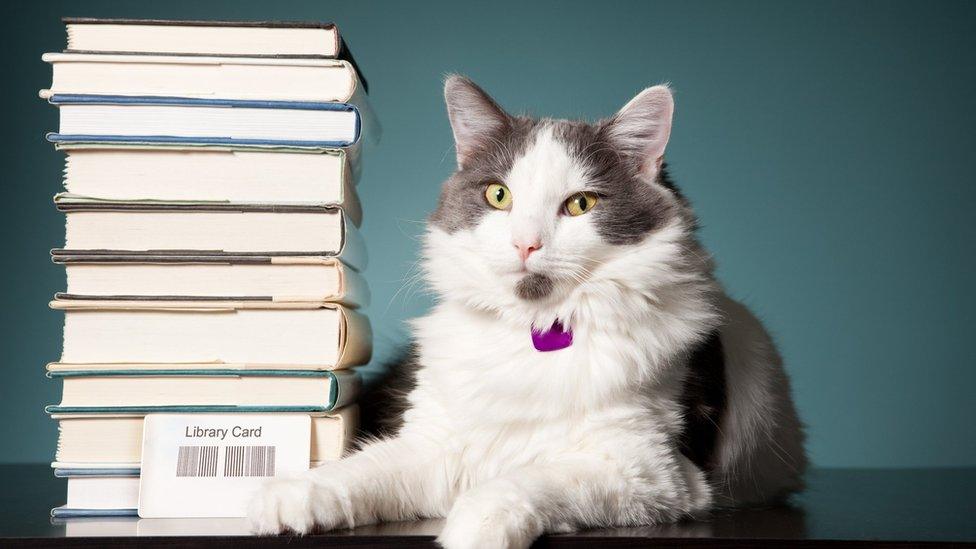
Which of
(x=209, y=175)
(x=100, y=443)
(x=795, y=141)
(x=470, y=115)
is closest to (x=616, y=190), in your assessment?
(x=470, y=115)

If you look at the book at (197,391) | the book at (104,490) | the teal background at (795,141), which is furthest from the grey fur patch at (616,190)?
the teal background at (795,141)

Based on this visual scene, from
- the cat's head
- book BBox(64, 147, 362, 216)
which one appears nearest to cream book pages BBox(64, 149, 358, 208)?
book BBox(64, 147, 362, 216)

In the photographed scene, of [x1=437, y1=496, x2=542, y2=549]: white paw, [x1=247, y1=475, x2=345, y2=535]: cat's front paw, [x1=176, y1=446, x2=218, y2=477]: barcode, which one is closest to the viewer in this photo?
[x1=437, y1=496, x2=542, y2=549]: white paw

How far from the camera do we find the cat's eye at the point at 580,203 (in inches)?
52.7

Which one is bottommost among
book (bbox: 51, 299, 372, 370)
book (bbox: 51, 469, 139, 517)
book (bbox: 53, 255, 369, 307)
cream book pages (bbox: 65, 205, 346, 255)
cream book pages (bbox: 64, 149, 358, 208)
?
book (bbox: 51, 469, 139, 517)

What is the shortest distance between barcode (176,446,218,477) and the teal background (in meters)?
1.14

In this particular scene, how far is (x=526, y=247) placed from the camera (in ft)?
4.10

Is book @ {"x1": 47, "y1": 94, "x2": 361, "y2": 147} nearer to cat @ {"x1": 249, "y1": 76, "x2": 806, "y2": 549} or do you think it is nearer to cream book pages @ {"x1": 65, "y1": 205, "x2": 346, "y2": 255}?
cream book pages @ {"x1": 65, "y1": 205, "x2": 346, "y2": 255}

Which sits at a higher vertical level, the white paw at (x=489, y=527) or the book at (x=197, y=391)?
the book at (x=197, y=391)

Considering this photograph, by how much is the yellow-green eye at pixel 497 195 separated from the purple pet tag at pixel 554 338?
22 centimetres

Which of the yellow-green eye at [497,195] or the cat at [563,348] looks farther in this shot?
the yellow-green eye at [497,195]

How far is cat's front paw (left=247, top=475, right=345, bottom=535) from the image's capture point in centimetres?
108

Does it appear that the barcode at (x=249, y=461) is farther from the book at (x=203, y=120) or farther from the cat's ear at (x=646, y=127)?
the cat's ear at (x=646, y=127)

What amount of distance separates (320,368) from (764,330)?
36.2 inches
